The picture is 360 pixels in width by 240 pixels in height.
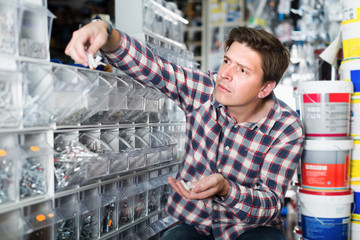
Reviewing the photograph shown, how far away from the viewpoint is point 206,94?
1723 millimetres

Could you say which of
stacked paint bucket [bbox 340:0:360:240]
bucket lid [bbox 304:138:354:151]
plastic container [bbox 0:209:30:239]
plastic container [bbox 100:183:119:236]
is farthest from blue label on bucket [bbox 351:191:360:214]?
plastic container [bbox 0:209:30:239]

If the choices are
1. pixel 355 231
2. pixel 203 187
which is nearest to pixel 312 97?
pixel 355 231

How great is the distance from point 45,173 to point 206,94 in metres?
0.77

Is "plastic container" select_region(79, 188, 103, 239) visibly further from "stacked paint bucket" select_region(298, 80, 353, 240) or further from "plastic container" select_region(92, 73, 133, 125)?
"stacked paint bucket" select_region(298, 80, 353, 240)

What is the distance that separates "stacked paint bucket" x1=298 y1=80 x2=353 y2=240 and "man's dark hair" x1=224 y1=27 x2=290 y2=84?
0.87ft

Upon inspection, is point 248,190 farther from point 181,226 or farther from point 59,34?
point 59,34

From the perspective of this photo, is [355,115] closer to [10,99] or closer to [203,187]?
Result: [203,187]

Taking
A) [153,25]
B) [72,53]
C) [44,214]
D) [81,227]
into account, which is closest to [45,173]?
[44,214]

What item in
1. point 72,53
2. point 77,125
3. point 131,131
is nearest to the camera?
point 72,53

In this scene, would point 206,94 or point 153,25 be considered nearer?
point 206,94

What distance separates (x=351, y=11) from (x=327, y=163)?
74 centimetres

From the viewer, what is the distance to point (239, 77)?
1.54 meters

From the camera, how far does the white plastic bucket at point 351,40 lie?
1.80m

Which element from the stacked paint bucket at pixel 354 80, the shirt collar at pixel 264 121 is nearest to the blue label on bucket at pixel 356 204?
the stacked paint bucket at pixel 354 80
